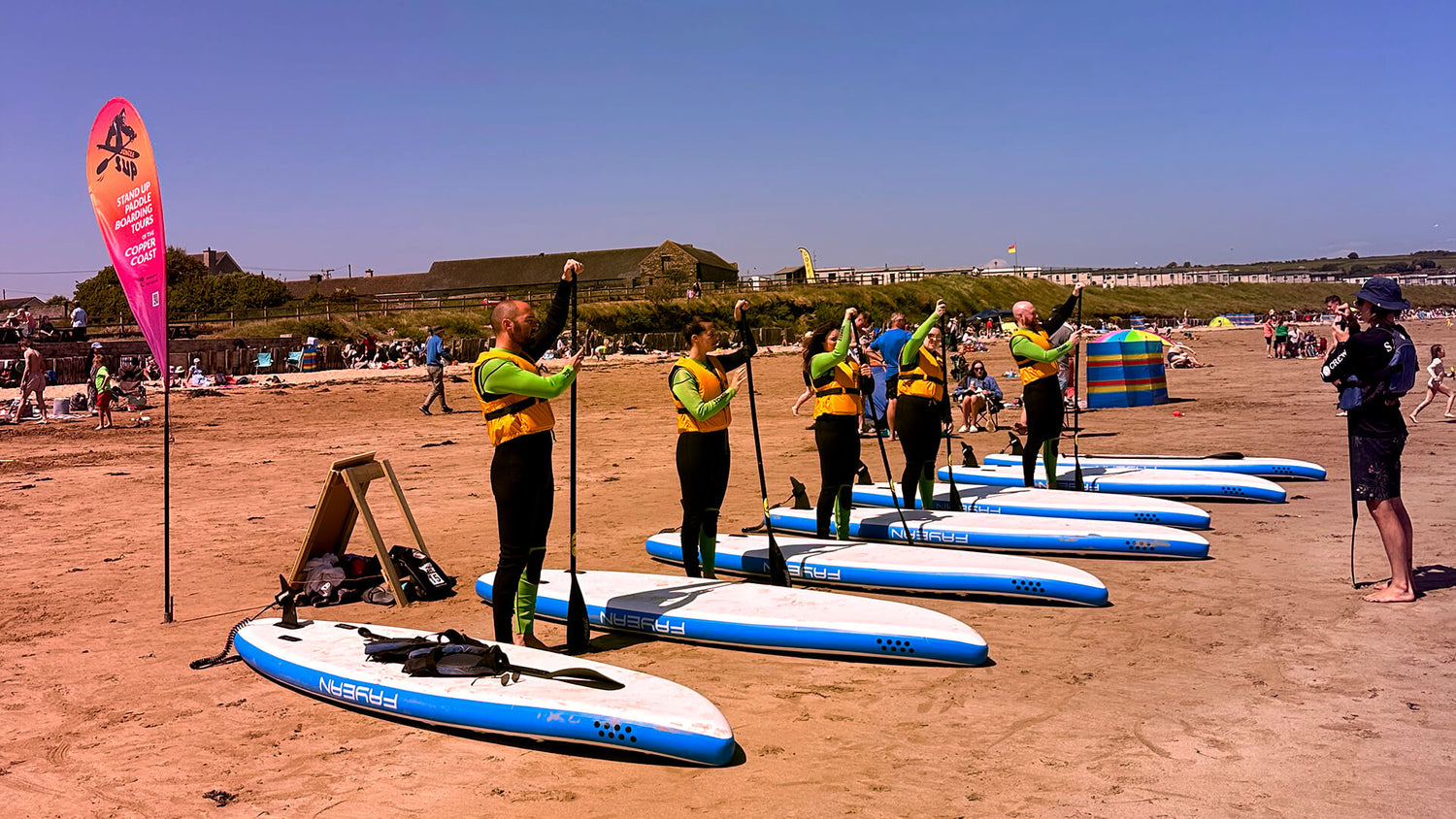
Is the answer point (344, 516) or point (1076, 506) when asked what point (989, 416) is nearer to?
point (1076, 506)

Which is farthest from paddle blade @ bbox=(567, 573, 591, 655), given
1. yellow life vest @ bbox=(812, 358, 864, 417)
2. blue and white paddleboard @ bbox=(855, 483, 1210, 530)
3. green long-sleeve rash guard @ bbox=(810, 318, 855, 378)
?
blue and white paddleboard @ bbox=(855, 483, 1210, 530)

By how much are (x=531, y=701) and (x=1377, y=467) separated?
18.4ft

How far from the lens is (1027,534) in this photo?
28.7 feet

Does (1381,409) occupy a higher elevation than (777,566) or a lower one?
higher

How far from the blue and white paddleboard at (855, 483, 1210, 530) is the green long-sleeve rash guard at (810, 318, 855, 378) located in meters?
2.71

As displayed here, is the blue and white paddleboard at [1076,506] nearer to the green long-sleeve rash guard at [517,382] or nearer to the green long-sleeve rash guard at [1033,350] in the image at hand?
the green long-sleeve rash guard at [1033,350]

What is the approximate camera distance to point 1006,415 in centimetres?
1994

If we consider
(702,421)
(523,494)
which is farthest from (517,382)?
(702,421)

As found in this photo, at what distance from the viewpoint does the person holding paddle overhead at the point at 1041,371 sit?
9508mm

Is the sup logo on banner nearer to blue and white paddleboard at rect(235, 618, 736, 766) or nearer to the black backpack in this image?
the black backpack

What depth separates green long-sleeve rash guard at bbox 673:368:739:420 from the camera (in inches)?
265

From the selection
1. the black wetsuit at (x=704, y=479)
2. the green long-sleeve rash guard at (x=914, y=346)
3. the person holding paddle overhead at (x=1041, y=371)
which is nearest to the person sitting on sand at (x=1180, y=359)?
the person holding paddle overhead at (x=1041, y=371)

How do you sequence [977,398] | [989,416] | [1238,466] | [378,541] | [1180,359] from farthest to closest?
[1180,359], [989,416], [977,398], [1238,466], [378,541]

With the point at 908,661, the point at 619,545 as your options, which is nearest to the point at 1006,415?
the point at 619,545
